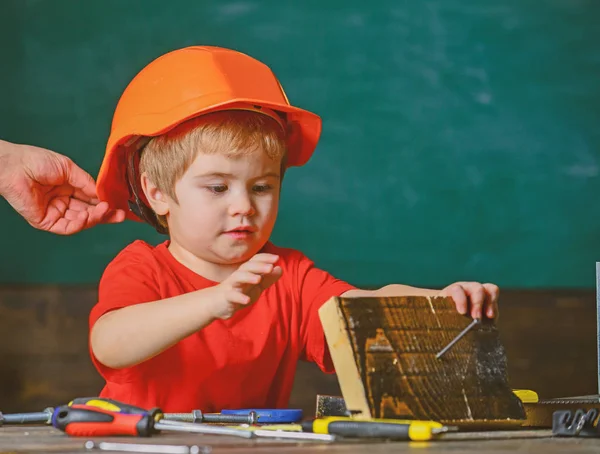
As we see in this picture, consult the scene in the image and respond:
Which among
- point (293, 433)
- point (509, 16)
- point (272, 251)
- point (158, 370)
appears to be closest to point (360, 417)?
point (293, 433)

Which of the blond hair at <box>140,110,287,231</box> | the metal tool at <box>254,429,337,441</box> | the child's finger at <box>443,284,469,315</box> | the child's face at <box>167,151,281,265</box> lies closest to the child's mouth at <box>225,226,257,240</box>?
the child's face at <box>167,151,281,265</box>

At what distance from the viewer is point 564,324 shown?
9.84 ft

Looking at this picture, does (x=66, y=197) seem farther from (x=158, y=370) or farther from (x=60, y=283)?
(x=60, y=283)

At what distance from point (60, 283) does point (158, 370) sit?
1455 millimetres

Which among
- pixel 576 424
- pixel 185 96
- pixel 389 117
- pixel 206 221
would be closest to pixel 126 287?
pixel 206 221

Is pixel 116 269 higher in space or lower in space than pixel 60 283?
lower

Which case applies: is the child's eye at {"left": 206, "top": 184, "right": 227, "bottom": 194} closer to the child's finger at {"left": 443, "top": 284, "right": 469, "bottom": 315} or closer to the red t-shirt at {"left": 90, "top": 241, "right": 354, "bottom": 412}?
the red t-shirt at {"left": 90, "top": 241, "right": 354, "bottom": 412}

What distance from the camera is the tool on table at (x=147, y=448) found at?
75 centimetres

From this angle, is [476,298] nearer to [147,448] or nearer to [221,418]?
[221,418]

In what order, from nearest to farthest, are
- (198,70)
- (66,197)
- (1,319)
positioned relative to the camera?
(198,70) < (66,197) < (1,319)

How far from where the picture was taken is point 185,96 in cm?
134

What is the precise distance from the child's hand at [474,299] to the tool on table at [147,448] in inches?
14.9

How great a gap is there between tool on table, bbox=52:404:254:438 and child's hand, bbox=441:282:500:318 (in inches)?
11.8

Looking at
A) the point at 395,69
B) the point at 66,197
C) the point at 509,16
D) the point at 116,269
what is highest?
the point at 509,16
